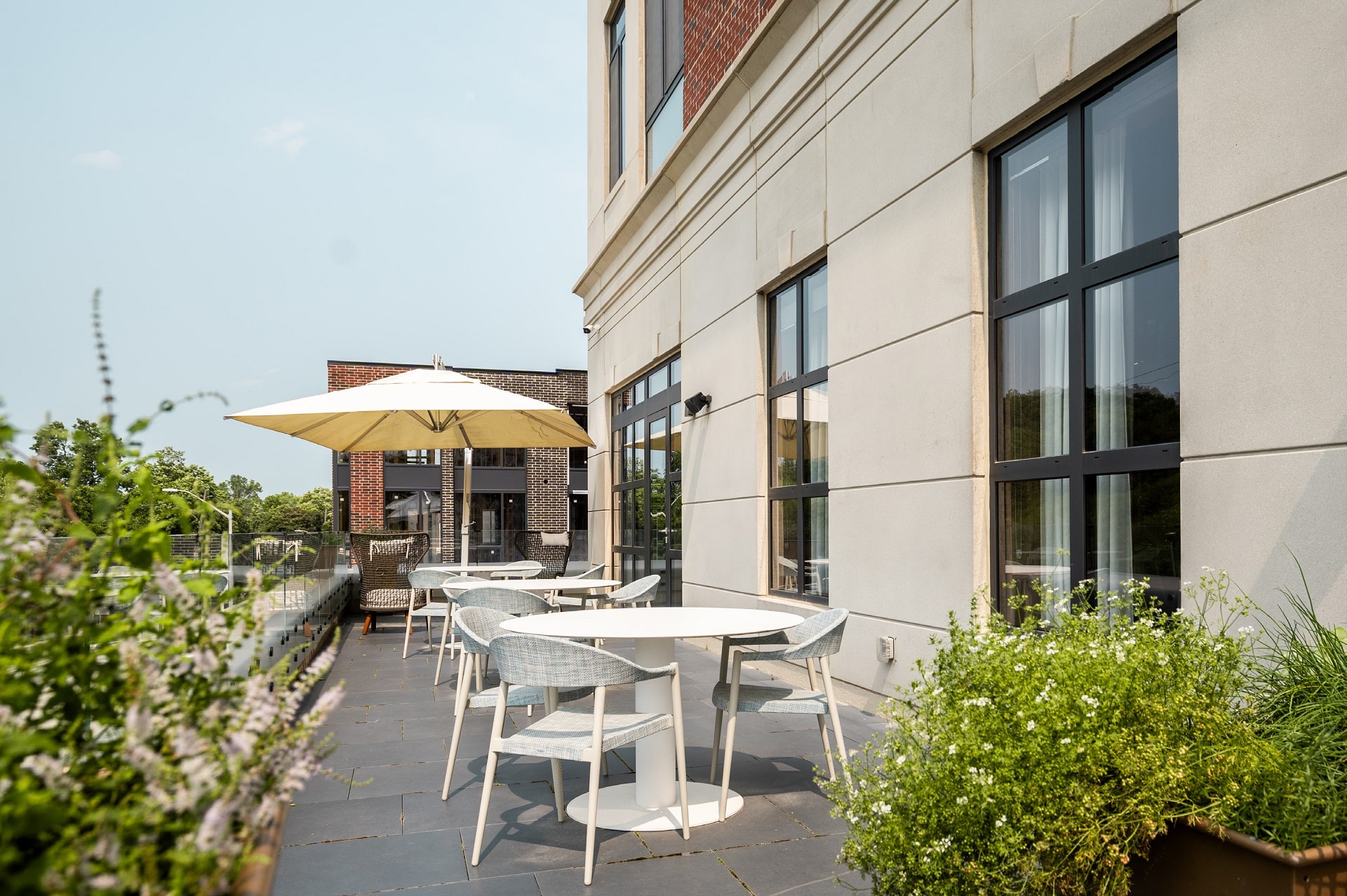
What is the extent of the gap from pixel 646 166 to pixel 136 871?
447 inches

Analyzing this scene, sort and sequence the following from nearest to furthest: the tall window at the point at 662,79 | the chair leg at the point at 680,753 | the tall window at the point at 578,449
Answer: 1. the chair leg at the point at 680,753
2. the tall window at the point at 662,79
3. the tall window at the point at 578,449

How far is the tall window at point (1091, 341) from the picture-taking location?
372 cm

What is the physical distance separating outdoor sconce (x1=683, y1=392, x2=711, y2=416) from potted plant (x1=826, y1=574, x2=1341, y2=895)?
20.6ft

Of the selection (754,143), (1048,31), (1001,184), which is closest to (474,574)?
(754,143)

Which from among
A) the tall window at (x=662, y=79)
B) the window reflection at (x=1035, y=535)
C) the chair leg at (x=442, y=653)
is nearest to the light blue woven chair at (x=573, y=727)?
the window reflection at (x=1035, y=535)

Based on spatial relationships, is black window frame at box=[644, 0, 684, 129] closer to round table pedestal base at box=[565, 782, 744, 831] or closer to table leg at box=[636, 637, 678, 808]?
table leg at box=[636, 637, 678, 808]

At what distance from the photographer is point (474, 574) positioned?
8.80 meters

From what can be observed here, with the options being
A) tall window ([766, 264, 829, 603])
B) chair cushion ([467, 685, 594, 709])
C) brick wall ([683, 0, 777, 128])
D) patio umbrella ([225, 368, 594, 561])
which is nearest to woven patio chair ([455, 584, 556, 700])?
chair cushion ([467, 685, 594, 709])

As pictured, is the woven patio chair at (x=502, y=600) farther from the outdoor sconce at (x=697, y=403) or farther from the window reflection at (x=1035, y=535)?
the outdoor sconce at (x=697, y=403)

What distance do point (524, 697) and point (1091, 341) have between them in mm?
3141

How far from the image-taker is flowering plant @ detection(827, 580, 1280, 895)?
224cm

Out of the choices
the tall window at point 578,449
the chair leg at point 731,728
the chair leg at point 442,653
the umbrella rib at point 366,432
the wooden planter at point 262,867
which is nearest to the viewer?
the wooden planter at point 262,867

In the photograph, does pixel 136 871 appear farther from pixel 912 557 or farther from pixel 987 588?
pixel 912 557

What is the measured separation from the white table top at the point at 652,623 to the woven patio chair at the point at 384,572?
19.9ft
